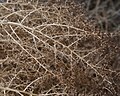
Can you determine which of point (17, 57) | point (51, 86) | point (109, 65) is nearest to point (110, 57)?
point (109, 65)

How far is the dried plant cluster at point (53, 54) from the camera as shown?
4.52ft

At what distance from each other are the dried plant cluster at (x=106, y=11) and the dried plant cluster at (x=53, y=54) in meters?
1.28

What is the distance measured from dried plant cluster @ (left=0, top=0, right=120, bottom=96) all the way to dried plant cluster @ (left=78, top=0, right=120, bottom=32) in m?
1.28

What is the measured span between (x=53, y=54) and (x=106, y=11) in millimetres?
1808

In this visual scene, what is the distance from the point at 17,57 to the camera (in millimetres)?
1397

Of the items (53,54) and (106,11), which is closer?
(53,54)

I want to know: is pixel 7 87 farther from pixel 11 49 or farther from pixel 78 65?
pixel 78 65

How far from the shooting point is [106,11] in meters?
3.13

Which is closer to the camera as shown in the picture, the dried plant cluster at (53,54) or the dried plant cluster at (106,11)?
the dried plant cluster at (53,54)

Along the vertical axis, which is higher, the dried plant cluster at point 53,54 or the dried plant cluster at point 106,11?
the dried plant cluster at point 53,54

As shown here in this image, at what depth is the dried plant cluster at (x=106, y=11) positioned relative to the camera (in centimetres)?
289

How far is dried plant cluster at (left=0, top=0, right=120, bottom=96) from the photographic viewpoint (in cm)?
138

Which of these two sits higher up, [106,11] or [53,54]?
[53,54]

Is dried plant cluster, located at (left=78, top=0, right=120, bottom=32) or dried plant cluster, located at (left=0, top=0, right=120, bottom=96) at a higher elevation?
dried plant cluster, located at (left=0, top=0, right=120, bottom=96)
